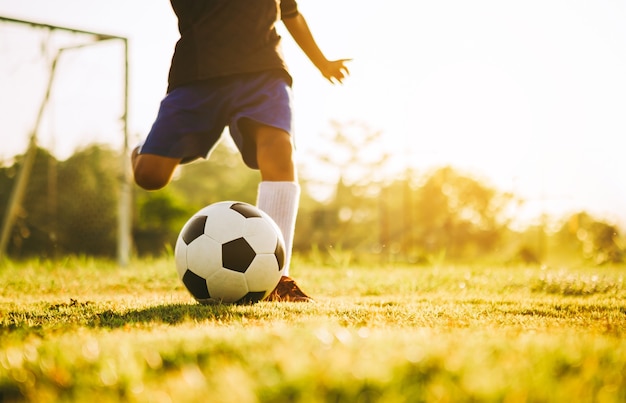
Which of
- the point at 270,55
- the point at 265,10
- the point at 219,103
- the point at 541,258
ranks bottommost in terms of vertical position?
the point at 541,258

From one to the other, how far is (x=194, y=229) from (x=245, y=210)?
0.92 feet

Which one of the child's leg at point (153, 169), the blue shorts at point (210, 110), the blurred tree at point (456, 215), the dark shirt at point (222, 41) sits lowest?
the blurred tree at point (456, 215)

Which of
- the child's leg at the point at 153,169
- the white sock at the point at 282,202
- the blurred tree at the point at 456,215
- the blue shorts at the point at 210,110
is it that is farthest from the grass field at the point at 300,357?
the blurred tree at the point at 456,215

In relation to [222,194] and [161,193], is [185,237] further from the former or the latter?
[222,194]

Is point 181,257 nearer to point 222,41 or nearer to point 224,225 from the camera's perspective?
point 224,225

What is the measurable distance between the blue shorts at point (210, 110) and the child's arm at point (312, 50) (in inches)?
19.7

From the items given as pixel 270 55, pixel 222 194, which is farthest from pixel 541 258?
pixel 222 194

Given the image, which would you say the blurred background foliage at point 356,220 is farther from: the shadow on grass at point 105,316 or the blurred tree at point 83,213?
the shadow on grass at point 105,316

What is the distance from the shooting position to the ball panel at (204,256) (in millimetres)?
2996

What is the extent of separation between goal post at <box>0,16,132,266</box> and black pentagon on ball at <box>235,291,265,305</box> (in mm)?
4303

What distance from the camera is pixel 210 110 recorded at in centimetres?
353

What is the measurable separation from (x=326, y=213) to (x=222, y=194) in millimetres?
18273

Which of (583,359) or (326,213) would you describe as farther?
(326,213)

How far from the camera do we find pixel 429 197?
20.4 meters
